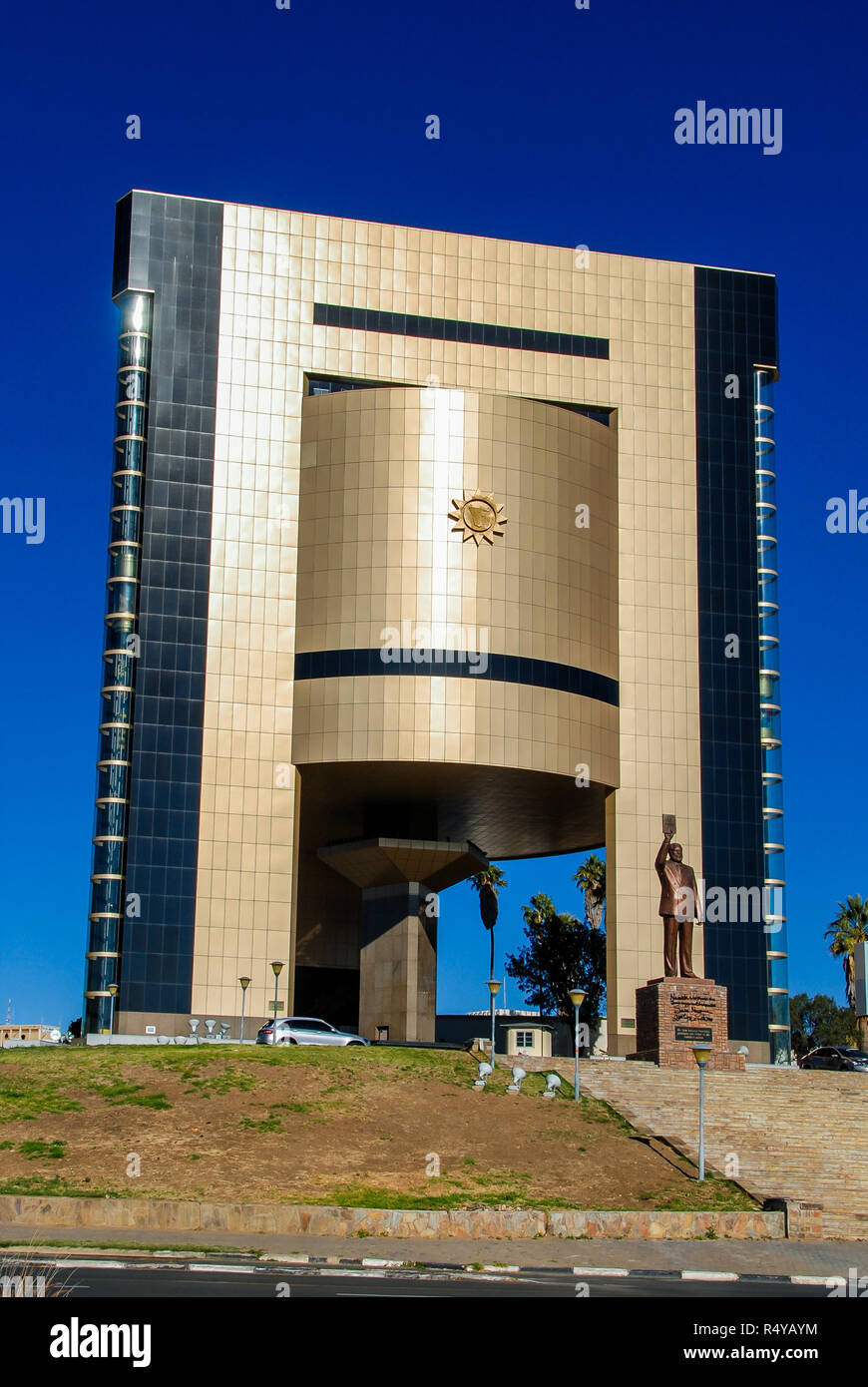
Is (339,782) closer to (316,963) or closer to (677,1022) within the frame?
(316,963)

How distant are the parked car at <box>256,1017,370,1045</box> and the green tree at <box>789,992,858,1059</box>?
8306cm

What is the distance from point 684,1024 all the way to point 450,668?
21024 mm

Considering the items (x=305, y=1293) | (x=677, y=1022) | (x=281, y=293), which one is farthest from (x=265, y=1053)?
(x=281, y=293)

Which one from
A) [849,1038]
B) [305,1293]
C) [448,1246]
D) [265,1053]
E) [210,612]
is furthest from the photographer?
[849,1038]

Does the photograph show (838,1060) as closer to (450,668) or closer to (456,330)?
(450,668)

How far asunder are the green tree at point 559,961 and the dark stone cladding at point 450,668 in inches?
1097

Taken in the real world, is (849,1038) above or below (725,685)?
below

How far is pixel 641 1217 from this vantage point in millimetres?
30125

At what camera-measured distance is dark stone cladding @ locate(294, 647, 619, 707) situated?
2667 inches

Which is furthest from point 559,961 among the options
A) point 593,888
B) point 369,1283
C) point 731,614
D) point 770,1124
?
point 369,1283

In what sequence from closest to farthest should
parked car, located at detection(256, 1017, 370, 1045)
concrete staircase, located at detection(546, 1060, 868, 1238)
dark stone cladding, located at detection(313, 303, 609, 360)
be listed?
concrete staircase, located at detection(546, 1060, 868, 1238), parked car, located at detection(256, 1017, 370, 1045), dark stone cladding, located at detection(313, 303, 609, 360)

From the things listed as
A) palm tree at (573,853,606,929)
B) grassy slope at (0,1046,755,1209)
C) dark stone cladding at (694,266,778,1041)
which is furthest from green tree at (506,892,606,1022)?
grassy slope at (0,1046,755,1209)

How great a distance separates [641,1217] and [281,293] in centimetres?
5216

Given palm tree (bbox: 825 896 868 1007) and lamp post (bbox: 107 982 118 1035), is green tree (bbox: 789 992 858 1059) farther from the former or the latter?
lamp post (bbox: 107 982 118 1035)
